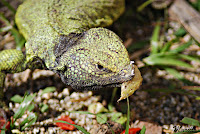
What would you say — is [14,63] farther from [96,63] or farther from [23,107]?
[96,63]

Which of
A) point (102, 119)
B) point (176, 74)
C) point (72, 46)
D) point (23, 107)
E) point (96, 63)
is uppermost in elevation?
point (72, 46)

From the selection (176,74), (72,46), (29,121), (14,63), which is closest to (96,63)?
(72,46)

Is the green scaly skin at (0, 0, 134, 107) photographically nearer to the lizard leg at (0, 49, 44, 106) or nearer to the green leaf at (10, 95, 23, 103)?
the lizard leg at (0, 49, 44, 106)

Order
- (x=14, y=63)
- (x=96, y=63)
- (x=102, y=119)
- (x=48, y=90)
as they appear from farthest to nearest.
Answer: (x=48, y=90)
(x=102, y=119)
(x=14, y=63)
(x=96, y=63)

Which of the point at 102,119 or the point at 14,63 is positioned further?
the point at 102,119

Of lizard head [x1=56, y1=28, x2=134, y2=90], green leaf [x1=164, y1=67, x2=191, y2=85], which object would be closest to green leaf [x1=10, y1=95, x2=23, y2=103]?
lizard head [x1=56, y1=28, x2=134, y2=90]

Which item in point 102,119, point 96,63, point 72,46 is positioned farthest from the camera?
point 102,119

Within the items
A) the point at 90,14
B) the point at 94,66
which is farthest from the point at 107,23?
the point at 94,66
